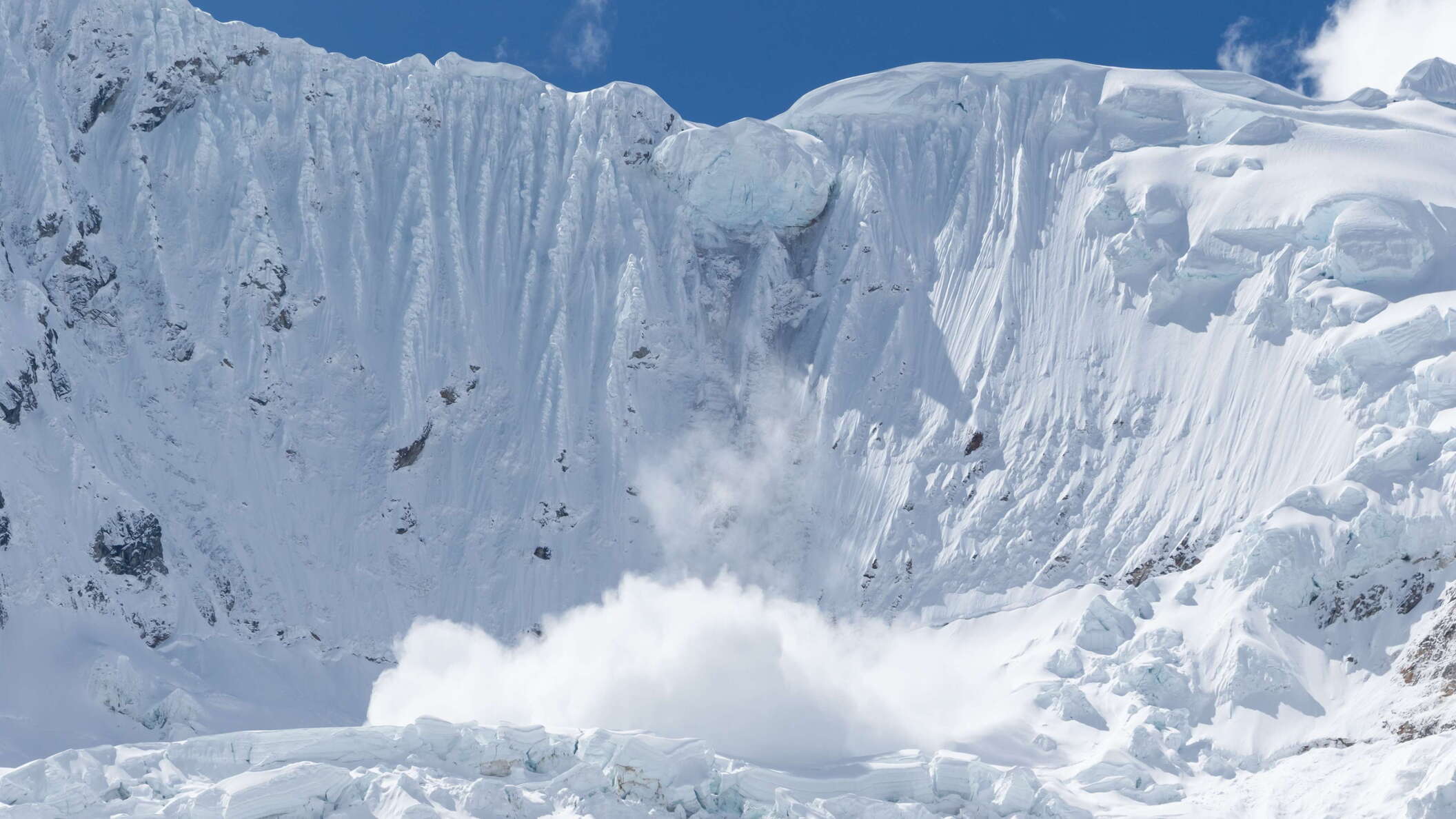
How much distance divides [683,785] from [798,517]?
26.7 metres

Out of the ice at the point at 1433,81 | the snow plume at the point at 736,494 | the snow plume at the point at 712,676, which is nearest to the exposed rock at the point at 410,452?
the snow plume at the point at 712,676

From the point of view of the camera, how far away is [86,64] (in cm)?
8200

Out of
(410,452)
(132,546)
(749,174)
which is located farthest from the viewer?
(749,174)

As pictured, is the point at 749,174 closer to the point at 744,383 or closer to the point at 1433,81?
the point at 744,383

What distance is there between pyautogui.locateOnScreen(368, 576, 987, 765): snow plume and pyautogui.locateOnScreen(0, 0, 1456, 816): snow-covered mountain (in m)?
1.53

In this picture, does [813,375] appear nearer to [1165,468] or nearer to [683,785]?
[1165,468]

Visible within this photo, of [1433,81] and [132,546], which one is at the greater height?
[1433,81]

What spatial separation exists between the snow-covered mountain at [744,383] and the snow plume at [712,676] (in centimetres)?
153

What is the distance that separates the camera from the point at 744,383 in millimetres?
82875

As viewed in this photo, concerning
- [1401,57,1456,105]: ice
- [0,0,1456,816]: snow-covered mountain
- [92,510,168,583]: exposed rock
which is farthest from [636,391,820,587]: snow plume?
[1401,57,1456,105]: ice

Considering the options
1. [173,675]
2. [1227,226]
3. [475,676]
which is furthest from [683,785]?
[1227,226]

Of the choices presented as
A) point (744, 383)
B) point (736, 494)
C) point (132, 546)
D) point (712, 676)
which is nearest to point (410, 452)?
point (132, 546)

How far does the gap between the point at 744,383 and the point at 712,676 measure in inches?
927

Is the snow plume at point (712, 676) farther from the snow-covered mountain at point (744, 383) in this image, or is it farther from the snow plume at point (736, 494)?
the snow plume at point (736, 494)
